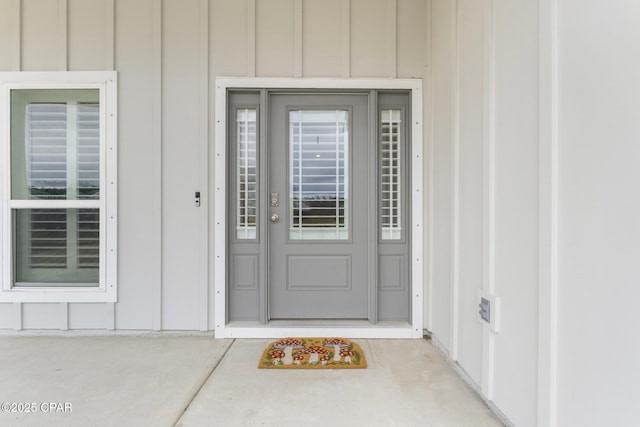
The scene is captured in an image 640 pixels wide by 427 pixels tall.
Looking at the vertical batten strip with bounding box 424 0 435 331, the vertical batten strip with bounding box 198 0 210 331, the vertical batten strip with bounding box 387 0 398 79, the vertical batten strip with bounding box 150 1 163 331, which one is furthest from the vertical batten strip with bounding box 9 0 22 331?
the vertical batten strip with bounding box 424 0 435 331

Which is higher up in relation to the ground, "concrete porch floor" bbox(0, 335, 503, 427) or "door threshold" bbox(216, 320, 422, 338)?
"door threshold" bbox(216, 320, 422, 338)

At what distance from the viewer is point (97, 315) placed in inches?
101

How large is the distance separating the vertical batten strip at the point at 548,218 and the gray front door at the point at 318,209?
57.6 inches

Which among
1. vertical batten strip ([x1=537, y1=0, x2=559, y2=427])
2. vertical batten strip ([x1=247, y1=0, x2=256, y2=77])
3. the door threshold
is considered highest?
vertical batten strip ([x1=247, y1=0, x2=256, y2=77])

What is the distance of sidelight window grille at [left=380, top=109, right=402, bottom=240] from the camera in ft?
8.87

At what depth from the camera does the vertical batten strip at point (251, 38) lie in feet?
8.32

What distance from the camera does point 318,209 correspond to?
8.93 ft

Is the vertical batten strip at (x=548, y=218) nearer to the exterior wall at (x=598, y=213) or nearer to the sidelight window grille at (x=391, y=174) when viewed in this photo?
the exterior wall at (x=598, y=213)

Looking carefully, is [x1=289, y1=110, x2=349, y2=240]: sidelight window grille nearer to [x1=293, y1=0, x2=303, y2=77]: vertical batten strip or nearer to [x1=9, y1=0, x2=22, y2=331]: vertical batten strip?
[x1=293, y1=0, x2=303, y2=77]: vertical batten strip

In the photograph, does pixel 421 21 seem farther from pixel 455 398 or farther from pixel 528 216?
pixel 455 398

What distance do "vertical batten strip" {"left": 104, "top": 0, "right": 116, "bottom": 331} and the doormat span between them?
1328 millimetres

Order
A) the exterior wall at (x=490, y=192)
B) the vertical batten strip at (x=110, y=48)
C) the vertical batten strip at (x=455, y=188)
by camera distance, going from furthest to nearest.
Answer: the vertical batten strip at (x=110, y=48) → the vertical batten strip at (x=455, y=188) → the exterior wall at (x=490, y=192)

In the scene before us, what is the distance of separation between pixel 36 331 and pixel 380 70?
353cm

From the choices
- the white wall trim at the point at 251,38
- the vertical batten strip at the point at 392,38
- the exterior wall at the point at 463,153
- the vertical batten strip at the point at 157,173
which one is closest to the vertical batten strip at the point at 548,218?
the exterior wall at the point at 463,153
